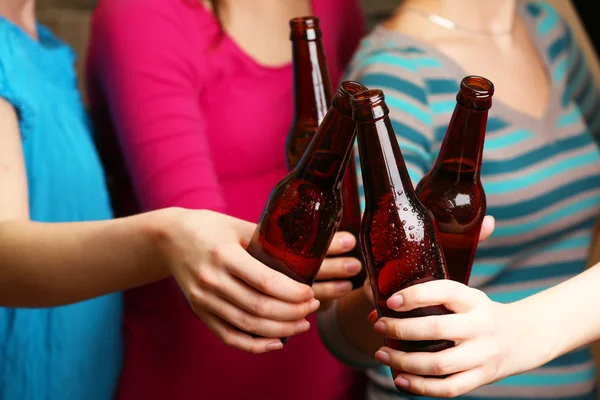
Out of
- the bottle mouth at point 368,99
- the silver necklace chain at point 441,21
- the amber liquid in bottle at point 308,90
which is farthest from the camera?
the silver necklace chain at point 441,21

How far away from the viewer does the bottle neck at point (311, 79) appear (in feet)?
1.32

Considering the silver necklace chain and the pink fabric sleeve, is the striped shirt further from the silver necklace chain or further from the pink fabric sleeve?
the pink fabric sleeve

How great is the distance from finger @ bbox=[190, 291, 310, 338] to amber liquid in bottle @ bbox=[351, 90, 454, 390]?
2.3 inches

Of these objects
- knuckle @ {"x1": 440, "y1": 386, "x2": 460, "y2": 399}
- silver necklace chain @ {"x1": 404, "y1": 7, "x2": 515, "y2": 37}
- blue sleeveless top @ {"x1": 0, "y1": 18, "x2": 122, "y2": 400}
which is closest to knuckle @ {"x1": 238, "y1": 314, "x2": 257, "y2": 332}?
knuckle @ {"x1": 440, "y1": 386, "x2": 460, "y2": 399}

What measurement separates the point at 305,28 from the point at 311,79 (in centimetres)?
3

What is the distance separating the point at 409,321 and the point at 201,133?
27 cm

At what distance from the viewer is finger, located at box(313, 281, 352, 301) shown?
421 millimetres

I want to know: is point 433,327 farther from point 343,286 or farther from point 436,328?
point 343,286

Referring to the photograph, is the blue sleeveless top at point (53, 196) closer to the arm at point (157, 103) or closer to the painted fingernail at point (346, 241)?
the arm at point (157, 103)

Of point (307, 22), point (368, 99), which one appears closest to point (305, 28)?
point (307, 22)

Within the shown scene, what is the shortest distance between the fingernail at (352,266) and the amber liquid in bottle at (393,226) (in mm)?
88

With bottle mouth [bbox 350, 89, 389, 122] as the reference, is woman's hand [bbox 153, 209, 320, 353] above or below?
below

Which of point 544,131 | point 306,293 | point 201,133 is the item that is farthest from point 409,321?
point 544,131

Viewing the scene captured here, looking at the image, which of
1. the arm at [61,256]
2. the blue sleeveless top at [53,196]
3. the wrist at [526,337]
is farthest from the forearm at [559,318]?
the blue sleeveless top at [53,196]
